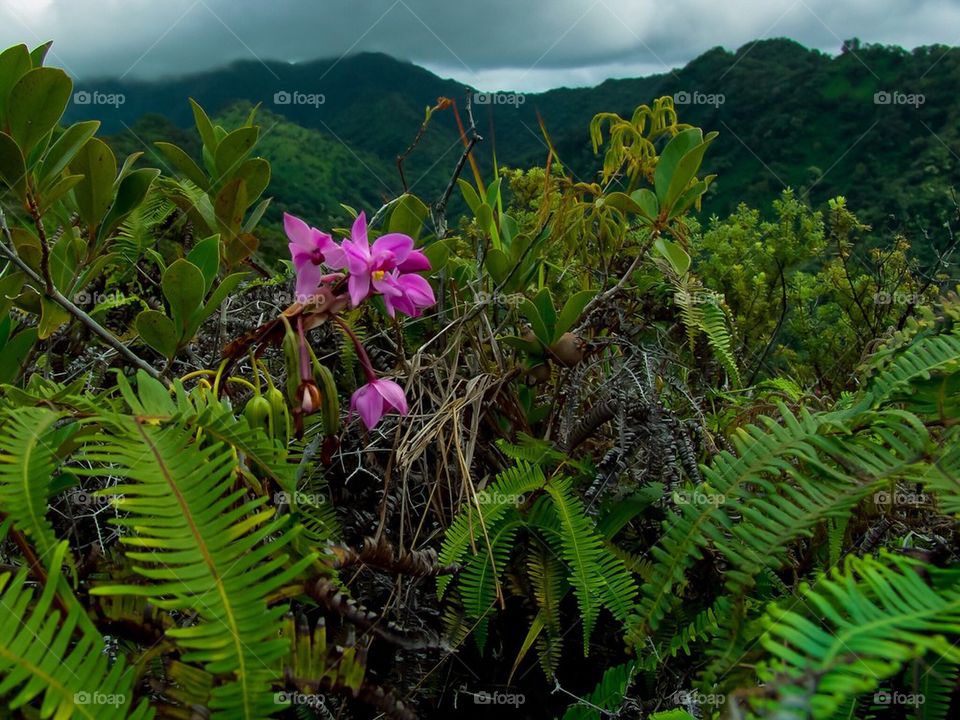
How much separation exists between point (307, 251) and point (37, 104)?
19.0 inches

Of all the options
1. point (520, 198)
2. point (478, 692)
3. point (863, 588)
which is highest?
point (520, 198)

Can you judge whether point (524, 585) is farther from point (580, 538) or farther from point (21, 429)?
point (21, 429)

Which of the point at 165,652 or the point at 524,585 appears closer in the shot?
the point at 165,652

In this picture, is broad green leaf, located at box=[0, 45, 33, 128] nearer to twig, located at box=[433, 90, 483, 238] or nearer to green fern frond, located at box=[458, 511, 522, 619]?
twig, located at box=[433, 90, 483, 238]

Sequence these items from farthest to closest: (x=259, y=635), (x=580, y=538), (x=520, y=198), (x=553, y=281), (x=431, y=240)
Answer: (x=520, y=198) → (x=553, y=281) → (x=431, y=240) → (x=580, y=538) → (x=259, y=635)

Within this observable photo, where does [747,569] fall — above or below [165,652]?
above

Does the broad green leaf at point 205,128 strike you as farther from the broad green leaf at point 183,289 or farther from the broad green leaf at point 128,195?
the broad green leaf at point 183,289

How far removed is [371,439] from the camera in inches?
56.6

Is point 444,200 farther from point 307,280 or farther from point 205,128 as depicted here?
point 307,280

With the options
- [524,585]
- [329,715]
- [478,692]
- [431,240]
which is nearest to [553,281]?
[431,240]

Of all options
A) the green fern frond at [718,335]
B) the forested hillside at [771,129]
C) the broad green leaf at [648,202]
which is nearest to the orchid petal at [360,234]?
the broad green leaf at [648,202]

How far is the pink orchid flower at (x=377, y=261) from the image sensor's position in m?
1.12

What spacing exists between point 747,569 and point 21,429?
3.13 ft

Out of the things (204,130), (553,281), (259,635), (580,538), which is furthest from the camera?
(553,281)
